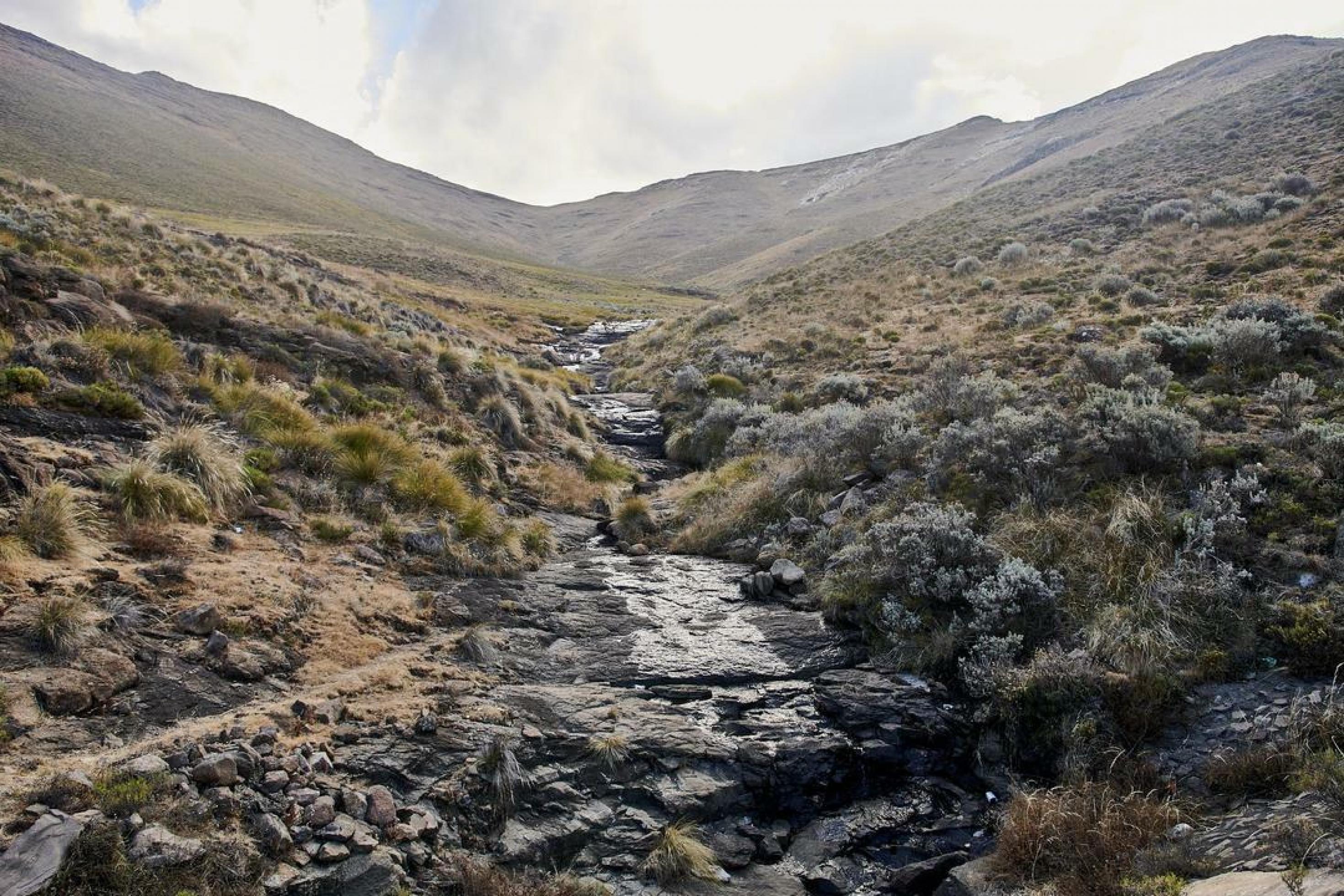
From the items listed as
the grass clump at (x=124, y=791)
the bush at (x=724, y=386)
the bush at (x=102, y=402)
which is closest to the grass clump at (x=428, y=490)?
the bush at (x=102, y=402)

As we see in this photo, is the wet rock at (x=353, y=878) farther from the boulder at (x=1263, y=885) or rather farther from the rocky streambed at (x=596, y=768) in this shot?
the boulder at (x=1263, y=885)

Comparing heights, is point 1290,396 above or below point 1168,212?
below

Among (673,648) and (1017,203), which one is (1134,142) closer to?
(1017,203)

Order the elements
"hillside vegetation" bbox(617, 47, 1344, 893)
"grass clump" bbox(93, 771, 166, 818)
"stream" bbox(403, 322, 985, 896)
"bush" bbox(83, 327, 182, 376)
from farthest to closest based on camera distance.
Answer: "bush" bbox(83, 327, 182, 376) < "hillside vegetation" bbox(617, 47, 1344, 893) < "stream" bbox(403, 322, 985, 896) < "grass clump" bbox(93, 771, 166, 818)

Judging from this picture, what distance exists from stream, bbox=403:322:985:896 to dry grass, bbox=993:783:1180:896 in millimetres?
439

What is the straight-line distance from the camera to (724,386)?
67.5ft

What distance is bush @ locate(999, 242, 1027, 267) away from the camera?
96.0 feet

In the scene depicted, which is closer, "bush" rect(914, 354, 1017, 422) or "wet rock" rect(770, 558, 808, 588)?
"wet rock" rect(770, 558, 808, 588)

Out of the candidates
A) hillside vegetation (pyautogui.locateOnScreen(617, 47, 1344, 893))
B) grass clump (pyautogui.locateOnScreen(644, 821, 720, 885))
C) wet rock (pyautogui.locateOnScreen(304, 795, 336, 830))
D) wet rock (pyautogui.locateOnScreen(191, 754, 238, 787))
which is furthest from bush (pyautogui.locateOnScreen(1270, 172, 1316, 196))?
wet rock (pyautogui.locateOnScreen(191, 754, 238, 787))

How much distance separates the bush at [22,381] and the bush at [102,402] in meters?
0.20

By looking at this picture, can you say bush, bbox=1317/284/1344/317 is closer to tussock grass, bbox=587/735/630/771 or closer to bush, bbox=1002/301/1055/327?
bush, bbox=1002/301/1055/327

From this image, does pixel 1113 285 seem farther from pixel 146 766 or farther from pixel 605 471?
pixel 146 766

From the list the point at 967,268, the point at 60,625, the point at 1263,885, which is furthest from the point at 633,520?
the point at 967,268

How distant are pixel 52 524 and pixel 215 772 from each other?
3271 millimetres
